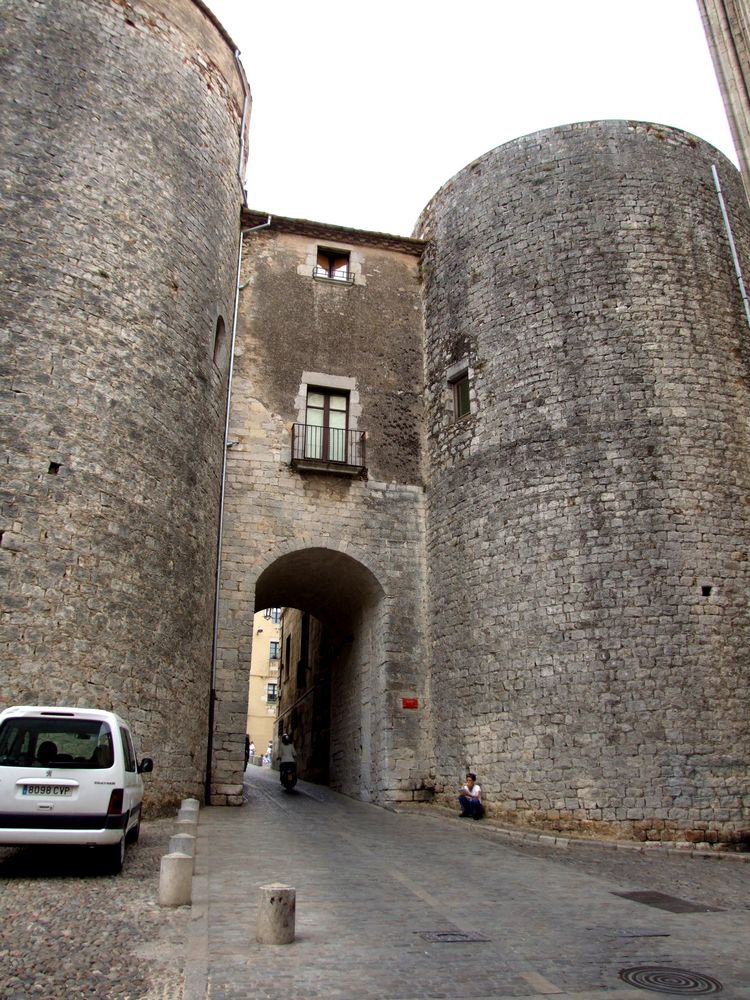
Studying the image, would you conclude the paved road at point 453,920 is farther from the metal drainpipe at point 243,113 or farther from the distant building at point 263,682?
the distant building at point 263,682

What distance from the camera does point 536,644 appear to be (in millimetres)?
12648

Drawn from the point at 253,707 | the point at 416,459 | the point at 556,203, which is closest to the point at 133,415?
the point at 416,459

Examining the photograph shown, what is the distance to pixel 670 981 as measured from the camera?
455 centimetres

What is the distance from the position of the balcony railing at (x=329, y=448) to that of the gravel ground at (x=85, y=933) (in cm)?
913

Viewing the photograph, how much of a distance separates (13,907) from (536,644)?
886 cm

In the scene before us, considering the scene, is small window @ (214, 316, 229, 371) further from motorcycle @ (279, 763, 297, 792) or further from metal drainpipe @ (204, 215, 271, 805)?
motorcycle @ (279, 763, 297, 792)

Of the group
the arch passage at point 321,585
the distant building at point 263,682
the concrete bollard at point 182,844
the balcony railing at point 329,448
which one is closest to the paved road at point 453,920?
the concrete bollard at point 182,844

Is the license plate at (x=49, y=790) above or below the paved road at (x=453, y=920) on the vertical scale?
above

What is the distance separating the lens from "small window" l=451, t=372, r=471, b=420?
51.5 feet

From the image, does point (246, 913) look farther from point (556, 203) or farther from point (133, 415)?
point (556, 203)

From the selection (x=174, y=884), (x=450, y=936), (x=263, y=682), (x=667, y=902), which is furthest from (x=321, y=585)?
(x=263, y=682)

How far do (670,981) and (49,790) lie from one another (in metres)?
4.92

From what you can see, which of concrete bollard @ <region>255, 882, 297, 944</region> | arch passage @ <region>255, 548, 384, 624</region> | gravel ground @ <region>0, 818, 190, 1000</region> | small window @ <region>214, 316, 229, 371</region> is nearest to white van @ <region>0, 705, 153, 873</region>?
gravel ground @ <region>0, 818, 190, 1000</region>

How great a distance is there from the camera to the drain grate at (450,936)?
17.2 feet
